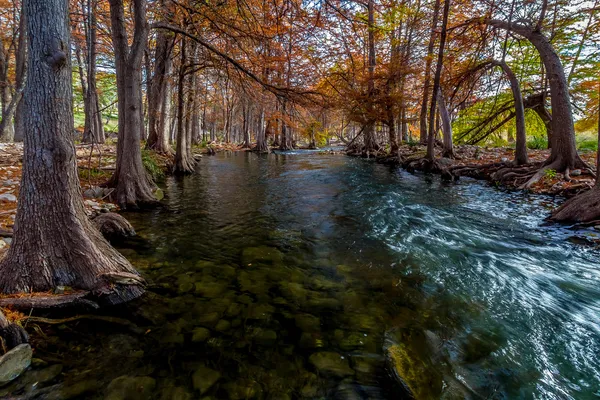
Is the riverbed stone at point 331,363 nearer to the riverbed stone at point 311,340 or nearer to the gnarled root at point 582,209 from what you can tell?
the riverbed stone at point 311,340

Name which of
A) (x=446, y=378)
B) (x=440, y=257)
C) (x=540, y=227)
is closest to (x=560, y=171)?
(x=540, y=227)

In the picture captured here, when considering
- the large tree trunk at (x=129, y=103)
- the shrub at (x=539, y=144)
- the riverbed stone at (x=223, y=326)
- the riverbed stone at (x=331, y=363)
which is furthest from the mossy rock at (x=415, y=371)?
the shrub at (x=539, y=144)

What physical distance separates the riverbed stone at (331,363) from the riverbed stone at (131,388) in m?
1.30

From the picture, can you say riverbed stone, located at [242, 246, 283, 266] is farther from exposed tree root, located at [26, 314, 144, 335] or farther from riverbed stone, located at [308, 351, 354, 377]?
riverbed stone, located at [308, 351, 354, 377]

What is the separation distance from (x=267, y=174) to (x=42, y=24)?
446 inches

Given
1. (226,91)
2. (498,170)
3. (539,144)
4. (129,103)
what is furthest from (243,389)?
(539,144)

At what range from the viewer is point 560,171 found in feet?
28.5

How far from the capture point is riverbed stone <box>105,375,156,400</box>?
2098 millimetres

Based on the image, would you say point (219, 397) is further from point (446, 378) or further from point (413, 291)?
point (413, 291)

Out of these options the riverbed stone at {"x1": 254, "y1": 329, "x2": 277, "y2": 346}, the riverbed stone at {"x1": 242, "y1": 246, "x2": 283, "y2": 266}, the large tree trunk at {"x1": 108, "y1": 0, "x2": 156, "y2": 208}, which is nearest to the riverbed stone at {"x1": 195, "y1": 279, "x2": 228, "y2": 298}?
the riverbed stone at {"x1": 242, "y1": 246, "x2": 283, "y2": 266}

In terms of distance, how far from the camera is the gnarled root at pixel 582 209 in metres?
5.72

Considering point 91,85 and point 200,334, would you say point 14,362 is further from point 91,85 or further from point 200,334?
point 91,85

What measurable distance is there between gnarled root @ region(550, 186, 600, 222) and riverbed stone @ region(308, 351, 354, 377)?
Result: 631 centimetres

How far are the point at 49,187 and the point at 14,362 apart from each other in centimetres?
167
